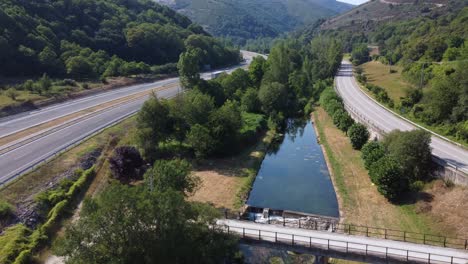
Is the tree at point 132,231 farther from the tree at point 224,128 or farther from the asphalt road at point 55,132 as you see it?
the tree at point 224,128

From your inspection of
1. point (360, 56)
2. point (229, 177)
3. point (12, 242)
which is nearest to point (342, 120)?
point (229, 177)

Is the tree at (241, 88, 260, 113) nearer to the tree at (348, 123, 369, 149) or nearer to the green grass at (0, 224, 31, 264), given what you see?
the tree at (348, 123, 369, 149)

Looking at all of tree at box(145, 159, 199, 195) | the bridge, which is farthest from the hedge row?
the bridge

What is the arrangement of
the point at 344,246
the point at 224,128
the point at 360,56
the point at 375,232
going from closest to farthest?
1. the point at 344,246
2. the point at 375,232
3. the point at 224,128
4. the point at 360,56

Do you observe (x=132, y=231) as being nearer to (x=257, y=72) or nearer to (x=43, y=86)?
(x=43, y=86)

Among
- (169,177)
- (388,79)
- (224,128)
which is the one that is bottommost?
(169,177)

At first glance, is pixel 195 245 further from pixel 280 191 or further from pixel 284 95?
pixel 284 95

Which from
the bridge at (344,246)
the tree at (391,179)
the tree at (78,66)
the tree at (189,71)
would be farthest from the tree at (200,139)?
the tree at (78,66)
